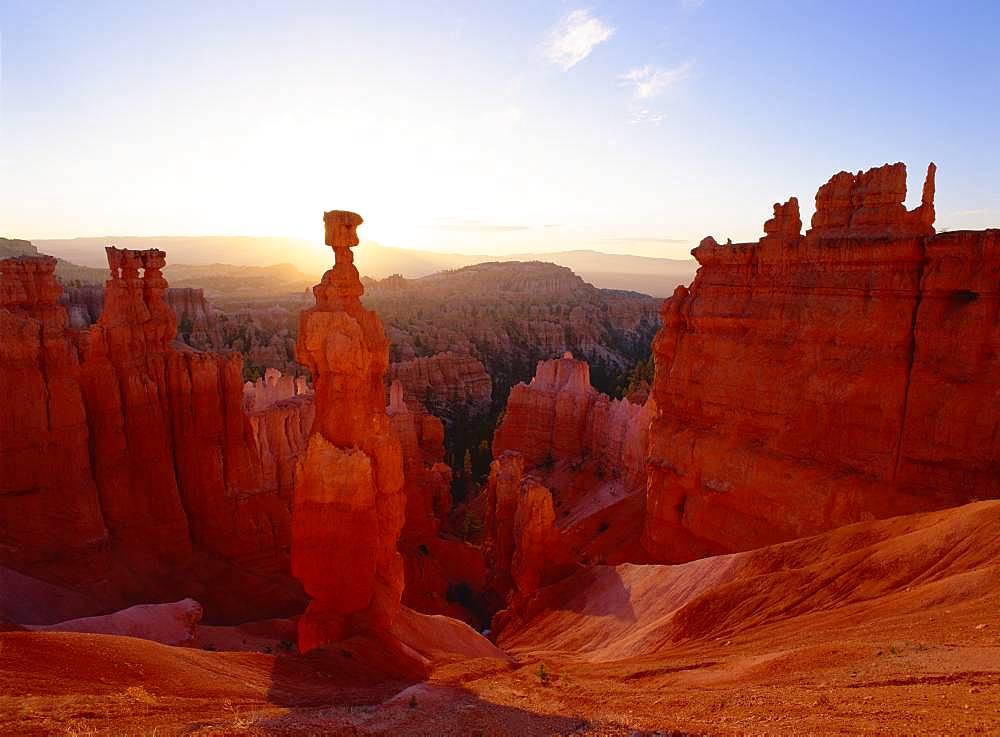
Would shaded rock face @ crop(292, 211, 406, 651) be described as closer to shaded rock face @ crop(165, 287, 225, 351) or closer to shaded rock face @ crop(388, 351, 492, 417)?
shaded rock face @ crop(388, 351, 492, 417)

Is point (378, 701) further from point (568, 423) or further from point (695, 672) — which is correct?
point (568, 423)

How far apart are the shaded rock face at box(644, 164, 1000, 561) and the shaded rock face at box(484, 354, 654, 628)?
11.6 ft

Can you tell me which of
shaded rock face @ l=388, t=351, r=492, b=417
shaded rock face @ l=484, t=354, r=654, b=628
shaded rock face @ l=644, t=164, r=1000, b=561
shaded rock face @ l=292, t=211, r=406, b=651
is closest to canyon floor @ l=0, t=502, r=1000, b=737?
shaded rock face @ l=292, t=211, r=406, b=651

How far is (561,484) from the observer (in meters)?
32.0

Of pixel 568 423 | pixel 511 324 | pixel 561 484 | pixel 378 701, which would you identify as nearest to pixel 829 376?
pixel 378 701

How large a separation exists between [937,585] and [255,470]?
56.2 feet

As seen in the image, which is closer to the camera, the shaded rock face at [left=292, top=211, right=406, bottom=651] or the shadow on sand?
the shadow on sand

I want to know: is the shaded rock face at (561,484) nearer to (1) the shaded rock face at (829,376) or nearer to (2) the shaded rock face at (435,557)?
(2) the shaded rock face at (435,557)

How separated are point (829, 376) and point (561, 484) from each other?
19280mm

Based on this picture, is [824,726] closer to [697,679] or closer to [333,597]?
[697,679]

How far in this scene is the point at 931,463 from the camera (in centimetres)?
1278

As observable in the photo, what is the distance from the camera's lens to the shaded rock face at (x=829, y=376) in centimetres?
1245

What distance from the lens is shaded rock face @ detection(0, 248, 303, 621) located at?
14633mm

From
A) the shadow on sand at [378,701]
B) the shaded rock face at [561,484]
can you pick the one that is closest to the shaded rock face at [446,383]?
the shaded rock face at [561,484]
